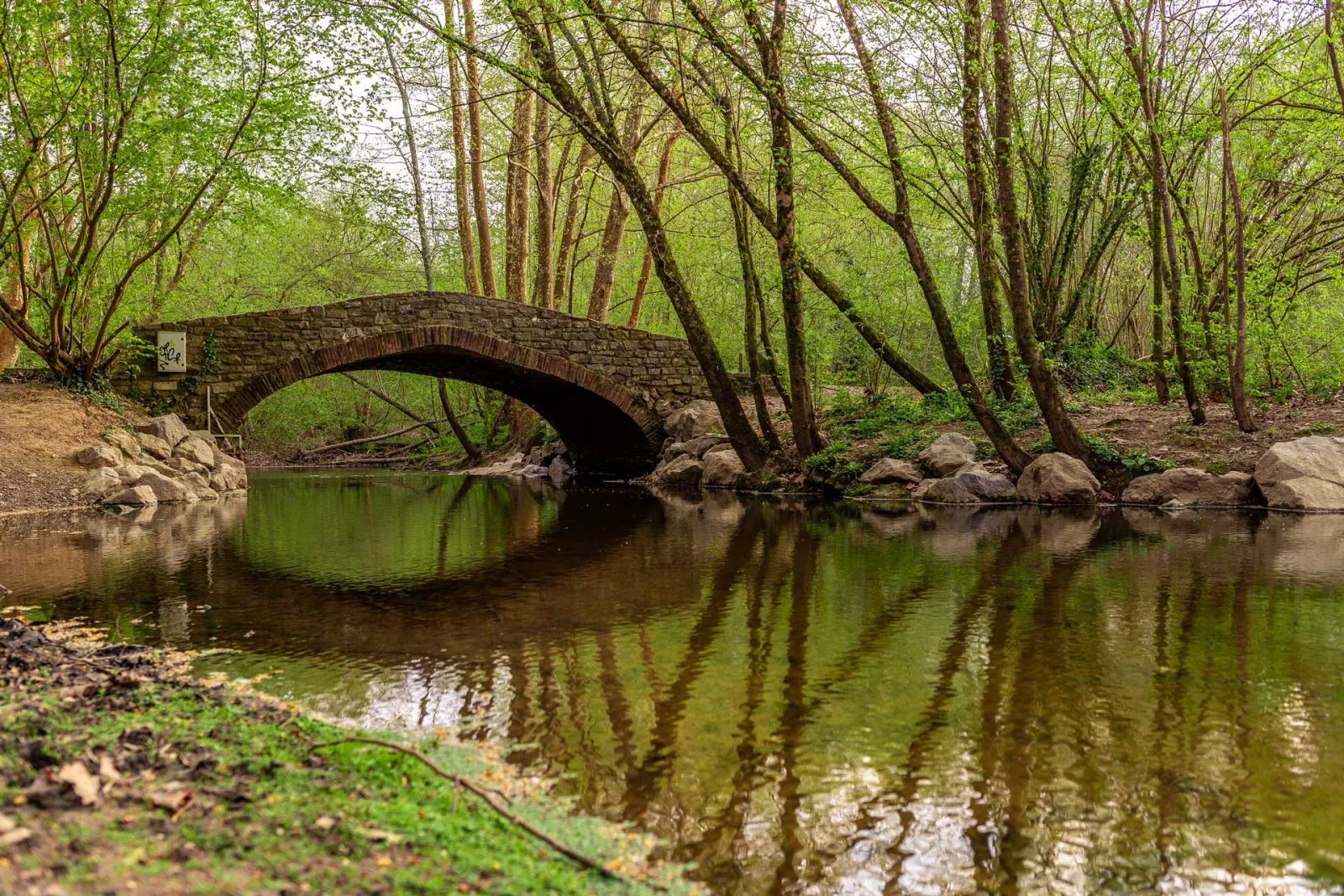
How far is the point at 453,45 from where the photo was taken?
9.85 m

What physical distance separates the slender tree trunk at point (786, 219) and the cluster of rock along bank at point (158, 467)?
326 inches

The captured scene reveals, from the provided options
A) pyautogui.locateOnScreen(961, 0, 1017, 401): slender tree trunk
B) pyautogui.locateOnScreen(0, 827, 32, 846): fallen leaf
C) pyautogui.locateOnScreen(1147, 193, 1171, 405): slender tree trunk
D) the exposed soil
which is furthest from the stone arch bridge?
pyautogui.locateOnScreen(0, 827, 32, 846): fallen leaf

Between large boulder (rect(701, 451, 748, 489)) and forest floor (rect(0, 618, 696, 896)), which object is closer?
forest floor (rect(0, 618, 696, 896))

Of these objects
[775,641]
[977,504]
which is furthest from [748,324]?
[775,641]

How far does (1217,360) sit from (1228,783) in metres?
10.6

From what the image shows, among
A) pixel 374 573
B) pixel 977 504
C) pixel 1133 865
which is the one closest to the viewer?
pixel 1133 865

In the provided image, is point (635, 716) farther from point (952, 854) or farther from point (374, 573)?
point (374, 573)

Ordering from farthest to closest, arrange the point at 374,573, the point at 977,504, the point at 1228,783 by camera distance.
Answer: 1. the point at 977,504
2. the point at 374,573
3. the point at 1228,783

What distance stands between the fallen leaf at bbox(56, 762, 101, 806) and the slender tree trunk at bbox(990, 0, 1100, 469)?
31.1 ft

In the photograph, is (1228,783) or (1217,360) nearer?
(1228,783)

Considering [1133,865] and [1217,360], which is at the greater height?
[1217,360]

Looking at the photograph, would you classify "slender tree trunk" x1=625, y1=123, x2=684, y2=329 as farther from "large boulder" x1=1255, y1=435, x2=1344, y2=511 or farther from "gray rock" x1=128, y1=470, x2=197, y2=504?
"large boulder" x1=1255, y1=435, x2=1344, y2=511

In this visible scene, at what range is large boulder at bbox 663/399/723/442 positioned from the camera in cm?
1725

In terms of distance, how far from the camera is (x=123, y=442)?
42.7 ft
